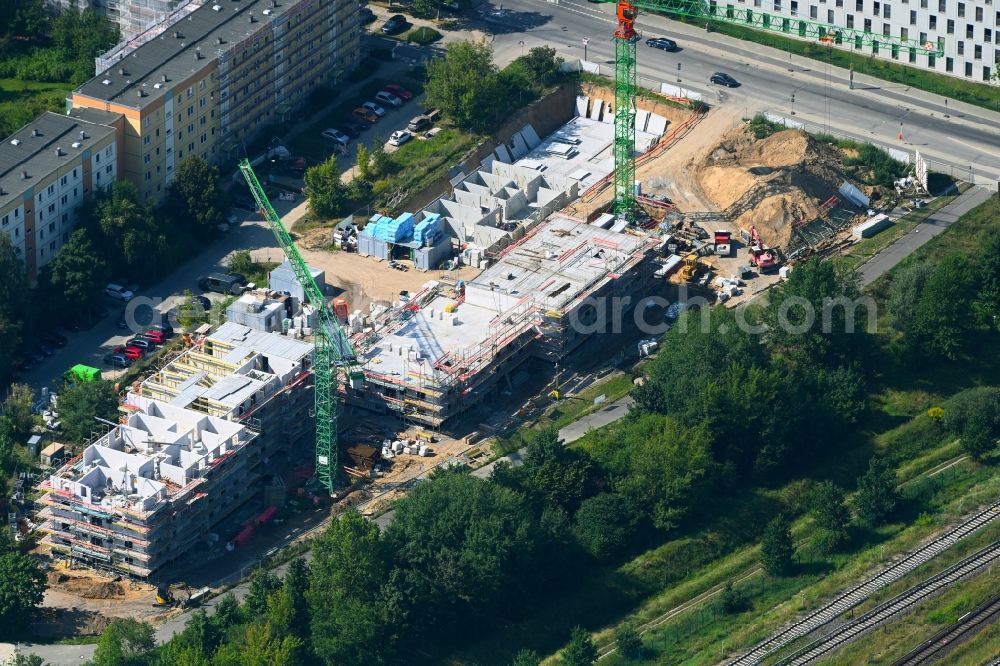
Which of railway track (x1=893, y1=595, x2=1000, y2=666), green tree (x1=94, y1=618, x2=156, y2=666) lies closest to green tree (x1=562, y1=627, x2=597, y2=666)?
railway track (x1=893, y1=595, x2=1000, y2=666)

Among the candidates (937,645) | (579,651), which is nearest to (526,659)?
(579,651)

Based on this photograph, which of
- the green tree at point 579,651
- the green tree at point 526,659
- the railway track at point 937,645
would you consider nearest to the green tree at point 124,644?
the green tree at point 526,659

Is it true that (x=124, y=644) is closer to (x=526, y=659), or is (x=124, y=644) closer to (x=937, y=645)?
(x=526, y=659)

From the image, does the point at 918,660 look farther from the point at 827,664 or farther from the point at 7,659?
the point at 7,659

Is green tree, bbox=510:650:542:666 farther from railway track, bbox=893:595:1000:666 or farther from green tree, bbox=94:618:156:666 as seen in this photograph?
green tree, bbox=94:618:156:666

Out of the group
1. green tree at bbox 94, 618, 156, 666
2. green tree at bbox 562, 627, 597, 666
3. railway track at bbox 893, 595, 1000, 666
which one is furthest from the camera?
railway track at bbox 893, 595, 1000, 666

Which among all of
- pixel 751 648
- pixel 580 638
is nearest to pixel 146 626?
pixel 580 638
